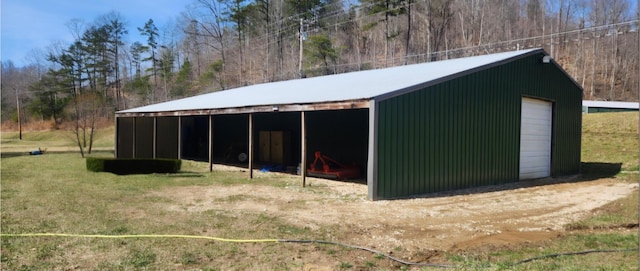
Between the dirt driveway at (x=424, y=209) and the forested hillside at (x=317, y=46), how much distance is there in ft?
60.9

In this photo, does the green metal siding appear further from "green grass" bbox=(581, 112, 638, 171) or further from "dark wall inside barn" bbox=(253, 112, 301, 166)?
"dark wall inside barn" bbox=(253, 112, 301, 166)

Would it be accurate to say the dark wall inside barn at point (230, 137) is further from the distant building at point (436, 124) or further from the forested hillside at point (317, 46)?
the forested hillside at point (317, 46)

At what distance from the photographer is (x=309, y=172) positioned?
1228cm

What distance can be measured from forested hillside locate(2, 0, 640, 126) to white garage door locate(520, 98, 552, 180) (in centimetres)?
1473

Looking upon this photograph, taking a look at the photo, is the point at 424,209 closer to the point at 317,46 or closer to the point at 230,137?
the point at 230,137

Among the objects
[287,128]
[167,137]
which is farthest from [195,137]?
[287,128]

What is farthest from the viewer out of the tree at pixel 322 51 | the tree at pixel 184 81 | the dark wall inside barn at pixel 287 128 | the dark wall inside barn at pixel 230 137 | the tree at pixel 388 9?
the tree at pixel 184 81

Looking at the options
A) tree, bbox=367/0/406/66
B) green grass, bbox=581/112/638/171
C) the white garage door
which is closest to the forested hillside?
tree, bbox=367/0/406/66

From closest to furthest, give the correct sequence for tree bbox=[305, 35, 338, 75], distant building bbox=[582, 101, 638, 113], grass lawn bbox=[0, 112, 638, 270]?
1. grass lawn bbox=[0, 112, 638, 270]
2. distant building bbox=[582, 101, 638, 113]
3. tree bbox=[305, 35, 338, 75]

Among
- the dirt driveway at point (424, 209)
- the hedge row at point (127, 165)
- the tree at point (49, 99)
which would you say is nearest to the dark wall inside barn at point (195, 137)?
the hedge row at point (127, 165)

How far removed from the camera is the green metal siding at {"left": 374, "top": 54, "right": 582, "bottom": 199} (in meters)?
8.45

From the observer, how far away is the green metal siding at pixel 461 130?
27.7 ft

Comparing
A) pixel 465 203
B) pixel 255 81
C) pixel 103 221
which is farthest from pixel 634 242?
pixel 255 81

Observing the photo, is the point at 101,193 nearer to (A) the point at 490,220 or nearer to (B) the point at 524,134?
(A) the point at 490,220
